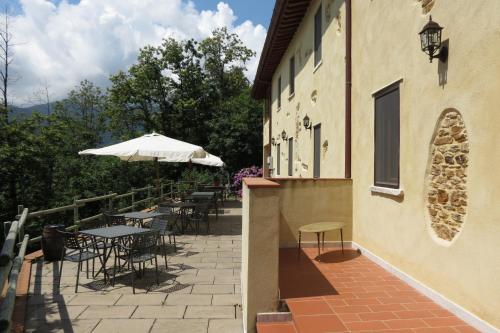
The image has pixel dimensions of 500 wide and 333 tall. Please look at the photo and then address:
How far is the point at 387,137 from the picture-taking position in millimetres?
5375

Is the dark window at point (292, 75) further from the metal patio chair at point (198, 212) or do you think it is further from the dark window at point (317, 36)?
the metal patio chair at point (198, 212)

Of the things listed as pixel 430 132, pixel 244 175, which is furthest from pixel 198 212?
pixel 244 175

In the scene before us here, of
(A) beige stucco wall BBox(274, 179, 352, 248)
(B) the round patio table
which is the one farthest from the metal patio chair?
(B) the round patio table

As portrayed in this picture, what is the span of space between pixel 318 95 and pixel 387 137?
3842 millimetres

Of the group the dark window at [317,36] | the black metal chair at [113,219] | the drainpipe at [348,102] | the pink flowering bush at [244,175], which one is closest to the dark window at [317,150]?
the dark window at [317,36]

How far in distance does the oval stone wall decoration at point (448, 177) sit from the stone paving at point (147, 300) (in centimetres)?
248

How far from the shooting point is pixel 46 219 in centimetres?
2208

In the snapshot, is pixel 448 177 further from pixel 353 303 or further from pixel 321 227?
pixel 321 227

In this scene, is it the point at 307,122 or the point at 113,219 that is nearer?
the point at 113,219

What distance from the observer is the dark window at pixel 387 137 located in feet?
16.7

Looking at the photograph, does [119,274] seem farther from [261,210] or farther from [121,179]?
[121,179]

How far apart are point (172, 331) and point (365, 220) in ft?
11.8

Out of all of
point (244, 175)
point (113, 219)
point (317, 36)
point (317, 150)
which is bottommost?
point (113, 219)

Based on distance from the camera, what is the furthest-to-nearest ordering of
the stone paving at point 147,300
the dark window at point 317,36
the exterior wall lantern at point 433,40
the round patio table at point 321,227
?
the dark window at point 317,36 < the round patio table at point 321,227 < the stone paving at point 147,300 < the exterior wall lantern at point 433,40
